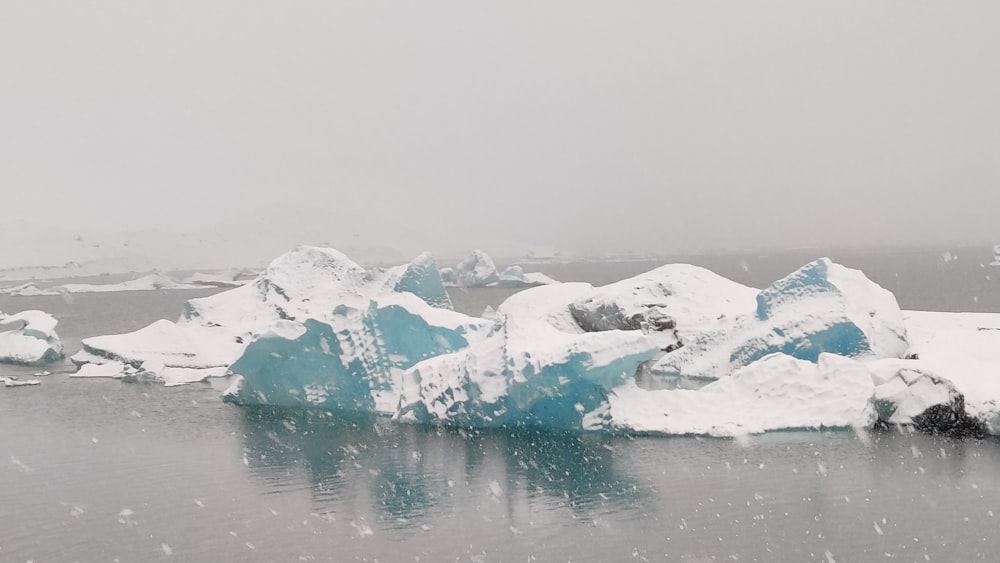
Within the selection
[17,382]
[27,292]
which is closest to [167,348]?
[17,382]

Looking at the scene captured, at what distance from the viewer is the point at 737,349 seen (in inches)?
932

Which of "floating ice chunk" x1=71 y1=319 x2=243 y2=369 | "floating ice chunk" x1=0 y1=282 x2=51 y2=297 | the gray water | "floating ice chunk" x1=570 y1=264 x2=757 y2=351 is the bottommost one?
the gray water

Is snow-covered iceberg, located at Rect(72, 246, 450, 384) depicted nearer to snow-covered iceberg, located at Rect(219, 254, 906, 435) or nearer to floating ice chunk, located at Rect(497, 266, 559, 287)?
snow-covered iceberg, located at Rect(219, 254, 906, 435)

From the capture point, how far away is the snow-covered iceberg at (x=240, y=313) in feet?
88.0

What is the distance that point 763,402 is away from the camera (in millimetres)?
18266

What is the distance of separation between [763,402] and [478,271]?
1999 inches

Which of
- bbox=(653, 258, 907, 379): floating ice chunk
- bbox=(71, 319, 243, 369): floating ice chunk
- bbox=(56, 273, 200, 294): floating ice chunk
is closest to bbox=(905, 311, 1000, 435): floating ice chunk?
bbox=(653, 258, 907, 379): floating ice chunk

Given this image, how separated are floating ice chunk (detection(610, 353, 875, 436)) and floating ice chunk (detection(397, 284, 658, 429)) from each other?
2.56 ft

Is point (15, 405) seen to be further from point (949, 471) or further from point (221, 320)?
point (949, 471)

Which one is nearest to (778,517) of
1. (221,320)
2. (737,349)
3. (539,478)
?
(539,478)

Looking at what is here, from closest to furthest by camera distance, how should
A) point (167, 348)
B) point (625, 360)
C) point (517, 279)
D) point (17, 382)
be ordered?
1. point (625, 360)
2. point (17, 382)
3. point (167, 348)
4. point (517, 279)

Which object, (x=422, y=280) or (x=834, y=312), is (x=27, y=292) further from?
(x=834, y=312)

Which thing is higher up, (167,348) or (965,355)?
(965,355)

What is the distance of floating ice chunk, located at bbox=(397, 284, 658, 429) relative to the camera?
17.5 metres
